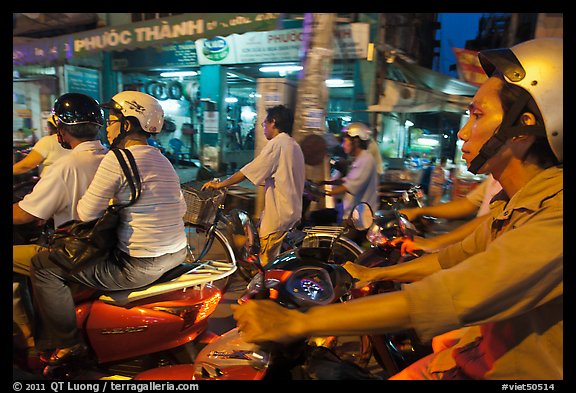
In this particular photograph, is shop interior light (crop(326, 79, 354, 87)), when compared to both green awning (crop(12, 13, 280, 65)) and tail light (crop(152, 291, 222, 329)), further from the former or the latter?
tail light (crop(152, 291, 222, 329))

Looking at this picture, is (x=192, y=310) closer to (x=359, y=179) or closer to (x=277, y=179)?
(x=277, y=179)

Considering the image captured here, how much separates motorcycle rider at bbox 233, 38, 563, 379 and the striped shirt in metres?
1.55

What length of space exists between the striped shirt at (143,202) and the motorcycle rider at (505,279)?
5.08 ft

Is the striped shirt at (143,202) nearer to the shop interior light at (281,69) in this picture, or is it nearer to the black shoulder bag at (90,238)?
the black shoulder bag at (90,238)

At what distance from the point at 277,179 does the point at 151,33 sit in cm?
484

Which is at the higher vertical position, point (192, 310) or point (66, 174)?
point (66, 174)

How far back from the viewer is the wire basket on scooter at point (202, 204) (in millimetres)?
4168

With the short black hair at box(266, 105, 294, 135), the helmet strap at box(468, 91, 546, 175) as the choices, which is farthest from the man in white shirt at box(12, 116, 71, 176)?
the helmet strap at box(468, 91, 546, 175)

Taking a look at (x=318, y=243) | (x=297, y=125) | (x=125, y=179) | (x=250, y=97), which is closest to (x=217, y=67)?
(x=250, y=97)

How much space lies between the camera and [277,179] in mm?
4207

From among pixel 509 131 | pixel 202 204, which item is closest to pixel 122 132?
pixel 202 204

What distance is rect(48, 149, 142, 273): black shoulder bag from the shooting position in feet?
8.12

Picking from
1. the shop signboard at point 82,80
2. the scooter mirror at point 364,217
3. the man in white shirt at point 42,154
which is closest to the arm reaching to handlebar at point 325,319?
the scooter mirror at point 364,217

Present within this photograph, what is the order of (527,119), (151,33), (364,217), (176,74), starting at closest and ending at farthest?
1. (527,119)
2. (364,217)
3. (151,33)
4. (176,74)
